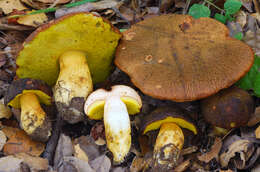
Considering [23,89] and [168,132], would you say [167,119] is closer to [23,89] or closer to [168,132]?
[168,132]

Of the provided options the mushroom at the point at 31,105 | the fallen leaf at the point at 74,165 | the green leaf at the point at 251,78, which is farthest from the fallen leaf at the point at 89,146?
the green leaf at the point at 251,78

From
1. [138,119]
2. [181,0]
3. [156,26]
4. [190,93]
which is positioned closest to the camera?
[190,93]

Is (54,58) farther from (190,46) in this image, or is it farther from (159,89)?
(190,46)

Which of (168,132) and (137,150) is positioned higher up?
(168,132)

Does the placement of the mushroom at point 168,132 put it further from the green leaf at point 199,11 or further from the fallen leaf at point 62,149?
the green leaf at point 199,11

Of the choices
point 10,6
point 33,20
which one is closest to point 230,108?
point 33,20

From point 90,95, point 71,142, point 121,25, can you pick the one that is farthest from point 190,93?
point 121,25
